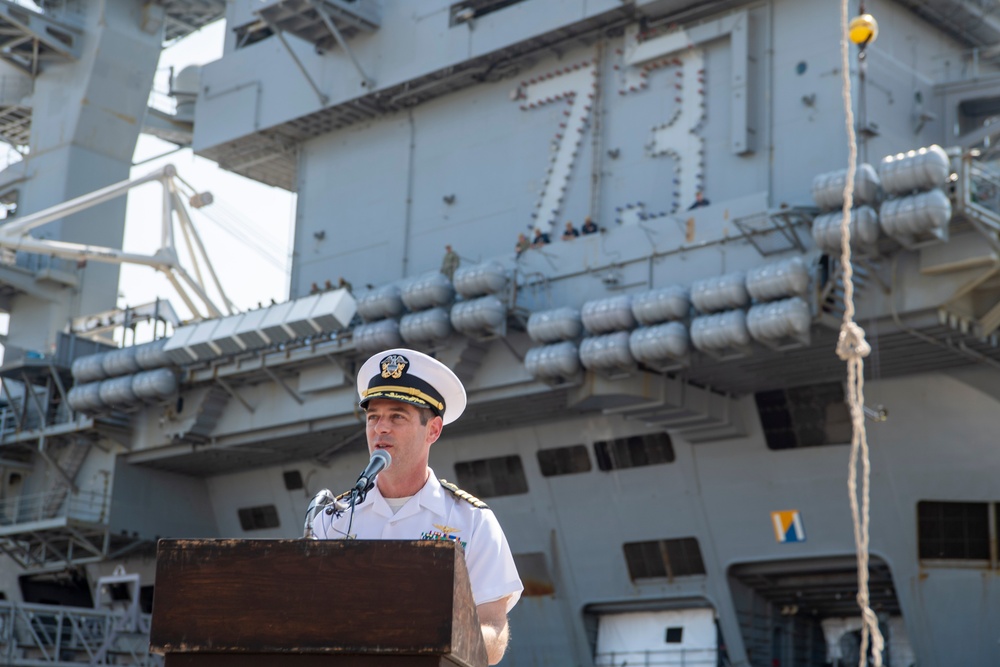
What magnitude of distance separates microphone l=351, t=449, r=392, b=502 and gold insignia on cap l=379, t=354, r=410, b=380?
0.45m

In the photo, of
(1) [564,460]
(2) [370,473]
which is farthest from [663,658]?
(2) [370,473]

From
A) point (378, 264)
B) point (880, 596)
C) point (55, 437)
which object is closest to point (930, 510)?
point (880, 596)

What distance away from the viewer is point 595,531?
75.0 ft

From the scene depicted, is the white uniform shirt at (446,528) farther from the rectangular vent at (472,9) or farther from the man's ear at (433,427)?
the rectangular vent at (472,9)

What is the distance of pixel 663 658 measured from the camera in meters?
22.5

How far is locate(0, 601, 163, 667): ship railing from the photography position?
2484 centimetres

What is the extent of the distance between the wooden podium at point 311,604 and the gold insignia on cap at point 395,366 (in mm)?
1074

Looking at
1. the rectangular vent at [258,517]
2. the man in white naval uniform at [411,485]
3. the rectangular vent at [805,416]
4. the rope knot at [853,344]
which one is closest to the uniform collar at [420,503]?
the man in white naval uniform at [411,485]

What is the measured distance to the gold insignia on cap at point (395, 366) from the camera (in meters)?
4.21

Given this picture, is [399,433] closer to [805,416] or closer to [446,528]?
[446,528]

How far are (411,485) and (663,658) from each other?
19.2 meters

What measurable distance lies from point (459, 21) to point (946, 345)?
36.7ft

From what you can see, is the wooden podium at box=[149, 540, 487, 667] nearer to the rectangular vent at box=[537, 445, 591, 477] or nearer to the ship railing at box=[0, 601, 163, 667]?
the rectangular vent at box=[537, 445, 591, 477]

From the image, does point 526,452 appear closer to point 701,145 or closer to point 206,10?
point 701,145
